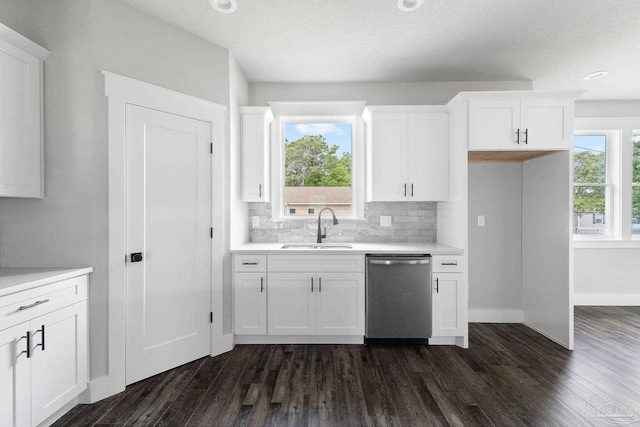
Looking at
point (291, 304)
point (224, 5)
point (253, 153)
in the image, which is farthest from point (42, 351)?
point (224, 5)

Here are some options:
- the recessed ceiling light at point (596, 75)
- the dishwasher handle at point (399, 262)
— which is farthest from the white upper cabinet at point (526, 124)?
the dishwasher handle at point (399, 262)

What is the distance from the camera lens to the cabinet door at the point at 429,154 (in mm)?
3166

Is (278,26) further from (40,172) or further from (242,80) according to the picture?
(40,172)

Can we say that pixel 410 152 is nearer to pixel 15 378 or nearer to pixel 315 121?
pixel 315 121

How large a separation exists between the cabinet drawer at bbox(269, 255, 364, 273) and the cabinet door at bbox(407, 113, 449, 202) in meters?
0.94

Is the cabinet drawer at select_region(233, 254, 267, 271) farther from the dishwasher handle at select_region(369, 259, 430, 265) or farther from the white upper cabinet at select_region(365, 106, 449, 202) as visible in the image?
the white upper cabinet at select_region(365, 106, 449, 202)

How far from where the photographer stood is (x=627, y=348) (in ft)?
9.31

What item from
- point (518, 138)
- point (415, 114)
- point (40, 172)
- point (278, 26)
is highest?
point (278, 26)

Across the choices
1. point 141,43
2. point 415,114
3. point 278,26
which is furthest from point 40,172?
point 415,114

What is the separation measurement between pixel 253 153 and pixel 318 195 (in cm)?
88

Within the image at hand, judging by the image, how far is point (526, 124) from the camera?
2.79 m

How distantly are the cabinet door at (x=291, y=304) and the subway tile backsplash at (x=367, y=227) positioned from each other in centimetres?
71

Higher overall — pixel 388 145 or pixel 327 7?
pixel 327 7

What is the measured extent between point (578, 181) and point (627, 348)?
2151mm
